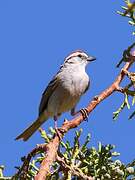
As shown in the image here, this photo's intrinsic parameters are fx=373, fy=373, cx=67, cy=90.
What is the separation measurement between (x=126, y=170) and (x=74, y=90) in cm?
372

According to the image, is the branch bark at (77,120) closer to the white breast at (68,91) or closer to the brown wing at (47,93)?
the white breast at (68,91)

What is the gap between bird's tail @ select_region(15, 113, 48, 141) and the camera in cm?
586

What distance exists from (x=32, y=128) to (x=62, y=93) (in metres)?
0.82

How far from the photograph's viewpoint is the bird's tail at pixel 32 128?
5859 mm

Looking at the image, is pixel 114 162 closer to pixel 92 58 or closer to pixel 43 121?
pixel 43 121

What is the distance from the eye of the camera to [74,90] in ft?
21.3

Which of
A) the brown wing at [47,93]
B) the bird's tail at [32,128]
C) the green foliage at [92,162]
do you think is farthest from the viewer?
the brown wing at [47,93]

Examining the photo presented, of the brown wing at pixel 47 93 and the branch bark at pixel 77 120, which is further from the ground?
the brown wing at pixel 47 93

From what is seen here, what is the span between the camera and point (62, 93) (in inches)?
263

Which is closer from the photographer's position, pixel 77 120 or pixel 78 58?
pixel 77 120

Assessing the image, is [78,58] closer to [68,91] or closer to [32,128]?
[68,91]

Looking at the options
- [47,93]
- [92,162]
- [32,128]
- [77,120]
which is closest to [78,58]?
[47,93]

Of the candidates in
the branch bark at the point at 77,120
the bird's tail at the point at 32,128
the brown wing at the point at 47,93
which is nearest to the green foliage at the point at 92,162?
the branch bark at the point at 77,120

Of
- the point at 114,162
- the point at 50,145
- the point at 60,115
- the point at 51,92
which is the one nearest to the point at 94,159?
the point at 114,162
